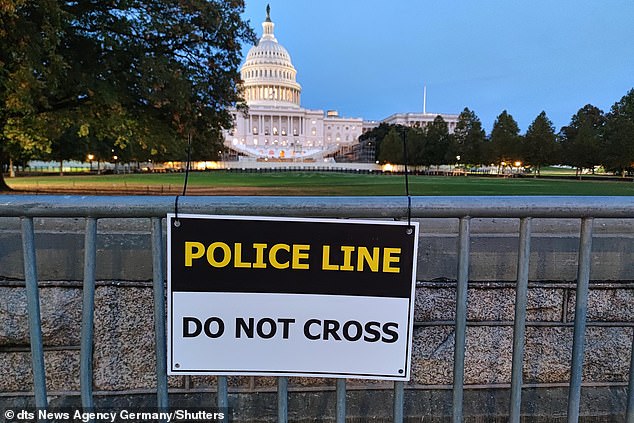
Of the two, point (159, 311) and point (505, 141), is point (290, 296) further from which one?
point (505, 141)

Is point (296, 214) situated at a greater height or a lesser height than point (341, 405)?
greater

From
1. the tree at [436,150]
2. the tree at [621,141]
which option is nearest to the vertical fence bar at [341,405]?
the tree at [621,141]

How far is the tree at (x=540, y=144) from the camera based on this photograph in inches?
1753

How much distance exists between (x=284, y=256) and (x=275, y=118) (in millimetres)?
123192

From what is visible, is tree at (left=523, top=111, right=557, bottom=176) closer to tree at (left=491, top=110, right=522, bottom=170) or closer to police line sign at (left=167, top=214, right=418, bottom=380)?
tree at (left=491, top=110, right=522, bottom=170)

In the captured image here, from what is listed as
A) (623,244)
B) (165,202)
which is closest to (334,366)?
(165,202)

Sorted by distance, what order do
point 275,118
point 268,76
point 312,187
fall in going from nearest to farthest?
point 312,187 < point 268,76 < point 275,118

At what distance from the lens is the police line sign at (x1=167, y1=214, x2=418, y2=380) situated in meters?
1.72

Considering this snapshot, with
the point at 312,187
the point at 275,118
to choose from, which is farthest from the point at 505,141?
the point at 275,118

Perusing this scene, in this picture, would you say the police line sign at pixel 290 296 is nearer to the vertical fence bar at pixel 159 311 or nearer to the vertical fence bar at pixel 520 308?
the vertical fence bar at pixel 159 311

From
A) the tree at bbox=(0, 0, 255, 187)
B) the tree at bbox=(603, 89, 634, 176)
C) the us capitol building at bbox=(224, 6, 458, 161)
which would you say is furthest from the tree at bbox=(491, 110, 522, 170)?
the us capitol building at bbox=(224, 6, 458, 161)

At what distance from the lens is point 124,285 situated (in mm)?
2545

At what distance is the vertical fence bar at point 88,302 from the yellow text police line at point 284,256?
1.30 ft

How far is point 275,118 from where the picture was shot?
121250mm
